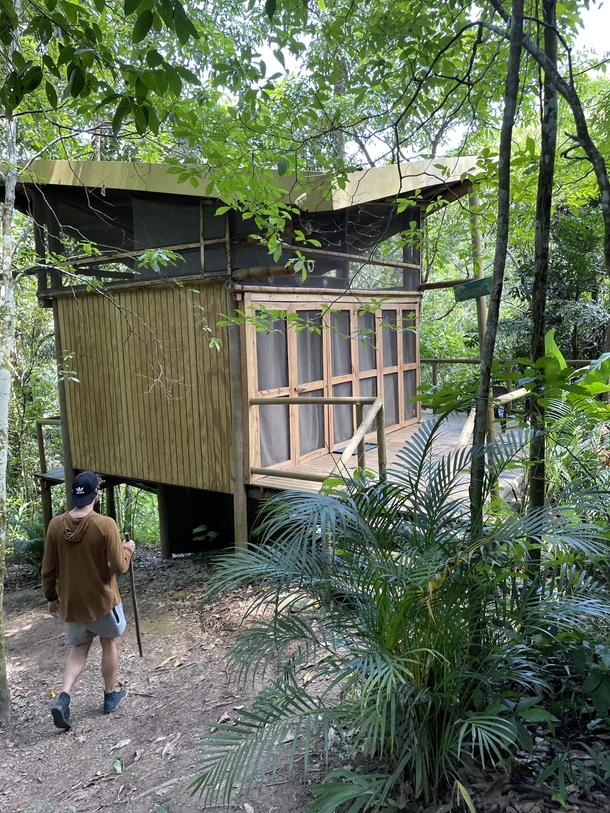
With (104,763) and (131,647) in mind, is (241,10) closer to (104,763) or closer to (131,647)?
(131,647)

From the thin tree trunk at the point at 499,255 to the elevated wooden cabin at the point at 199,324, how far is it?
224 cm

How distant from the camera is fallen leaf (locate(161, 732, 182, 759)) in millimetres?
3053

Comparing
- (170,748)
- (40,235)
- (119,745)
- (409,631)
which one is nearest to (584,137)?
(409,631)

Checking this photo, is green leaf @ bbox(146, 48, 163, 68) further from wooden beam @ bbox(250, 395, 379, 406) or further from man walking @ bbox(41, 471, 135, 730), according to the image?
wooden beam @ bbox(250, 395, 379, 406)

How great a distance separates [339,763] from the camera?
2451 millimetres

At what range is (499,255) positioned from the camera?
2.36m

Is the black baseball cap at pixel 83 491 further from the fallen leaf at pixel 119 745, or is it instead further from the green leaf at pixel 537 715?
the green leaf at pixel 537 715

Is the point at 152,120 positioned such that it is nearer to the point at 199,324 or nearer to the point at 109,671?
the point at 109,671

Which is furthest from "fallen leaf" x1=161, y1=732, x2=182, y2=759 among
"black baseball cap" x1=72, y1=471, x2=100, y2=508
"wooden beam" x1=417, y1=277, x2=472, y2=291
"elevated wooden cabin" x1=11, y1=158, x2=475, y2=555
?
"wooden beam" x1=417, y1=277, x2=472, y2=291

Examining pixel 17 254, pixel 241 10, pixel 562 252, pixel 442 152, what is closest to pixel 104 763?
pixel 17 254

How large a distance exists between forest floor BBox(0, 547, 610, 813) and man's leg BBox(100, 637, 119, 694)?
0.20 metres

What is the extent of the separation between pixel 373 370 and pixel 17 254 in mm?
5174

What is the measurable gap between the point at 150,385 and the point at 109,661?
3.39 m

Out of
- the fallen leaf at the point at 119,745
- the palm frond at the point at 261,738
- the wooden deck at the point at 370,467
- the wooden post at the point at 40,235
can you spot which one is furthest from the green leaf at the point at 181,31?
the wooden post at the point at 40,235
